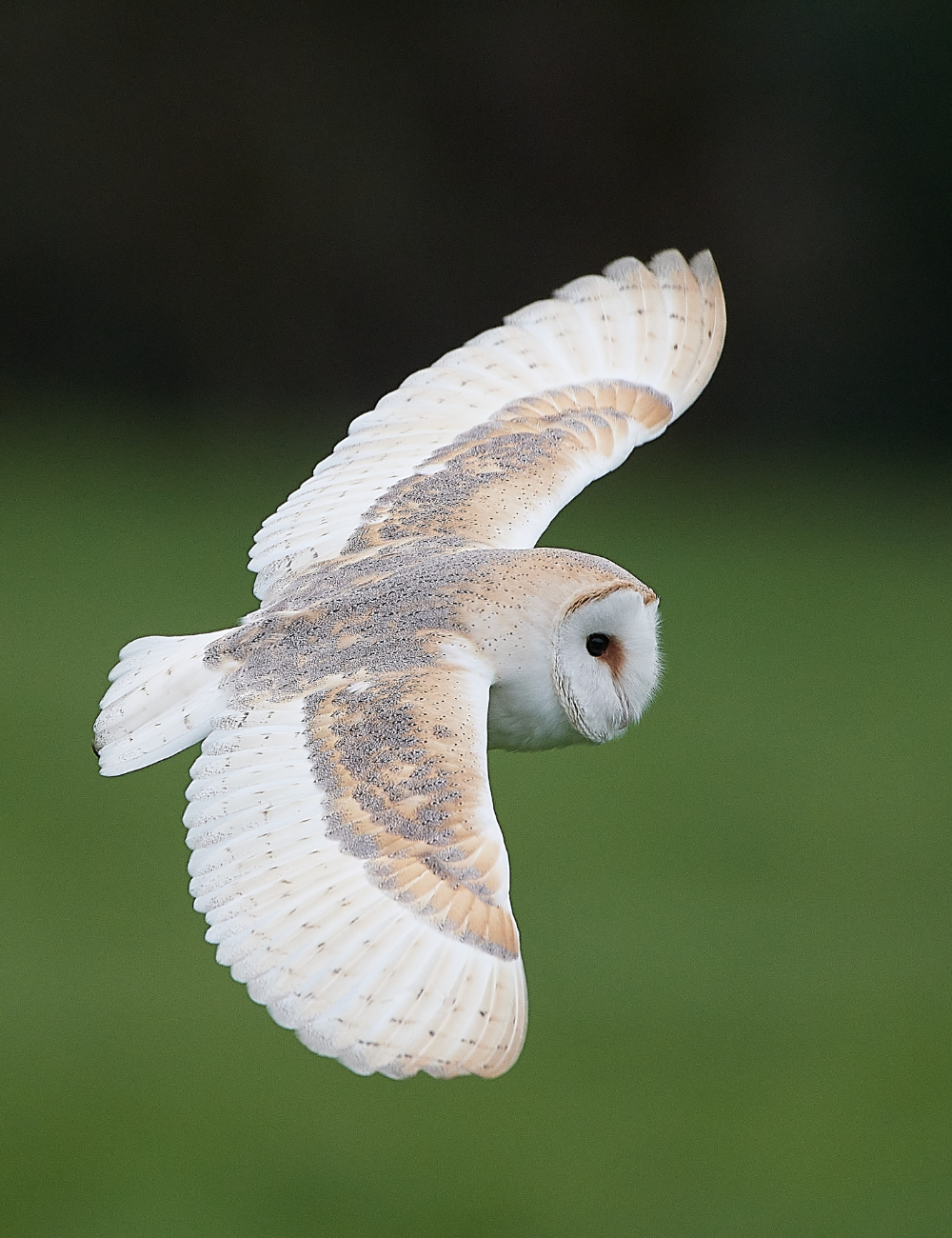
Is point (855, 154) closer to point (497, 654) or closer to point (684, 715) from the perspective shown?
point (684, 715)

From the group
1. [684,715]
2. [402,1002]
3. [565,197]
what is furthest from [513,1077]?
[565,197]

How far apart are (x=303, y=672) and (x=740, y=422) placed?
370 inches

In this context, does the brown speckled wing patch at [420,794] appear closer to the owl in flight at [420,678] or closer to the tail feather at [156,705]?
the owl in flight at [420,678]

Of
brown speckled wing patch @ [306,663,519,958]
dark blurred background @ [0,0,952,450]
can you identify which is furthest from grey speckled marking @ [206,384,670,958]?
dark blurred background @ [0,0,952,450]

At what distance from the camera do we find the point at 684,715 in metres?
10.2

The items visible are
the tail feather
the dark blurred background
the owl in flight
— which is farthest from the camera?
the dark blurred background

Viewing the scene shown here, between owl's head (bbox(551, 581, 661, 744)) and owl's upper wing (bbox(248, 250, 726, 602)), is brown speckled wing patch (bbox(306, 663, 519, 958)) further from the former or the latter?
owl's upper wing (bbox(248, 250, 726, 602))

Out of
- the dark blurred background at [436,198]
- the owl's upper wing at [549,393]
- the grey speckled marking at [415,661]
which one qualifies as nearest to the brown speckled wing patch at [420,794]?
the grey speckled marking at [415,661]

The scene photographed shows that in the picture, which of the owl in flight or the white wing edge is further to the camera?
the owl in flight

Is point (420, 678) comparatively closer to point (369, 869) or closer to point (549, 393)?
point (369, 869)

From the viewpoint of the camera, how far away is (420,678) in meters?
2.38

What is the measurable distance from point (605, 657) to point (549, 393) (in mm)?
1055

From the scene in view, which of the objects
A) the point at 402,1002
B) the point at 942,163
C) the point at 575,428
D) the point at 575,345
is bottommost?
the point at 402,1002

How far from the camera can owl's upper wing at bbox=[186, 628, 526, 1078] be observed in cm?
192
